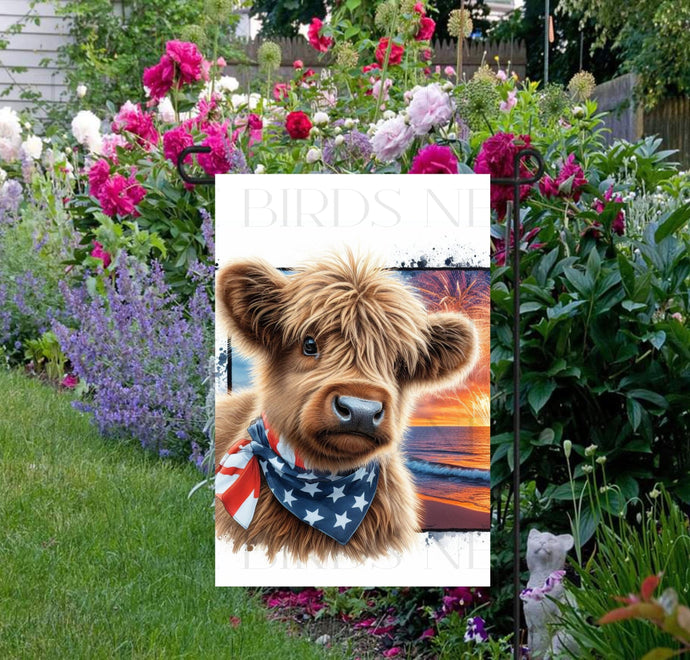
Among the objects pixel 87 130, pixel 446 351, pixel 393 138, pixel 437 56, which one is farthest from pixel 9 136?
pixel 437 56

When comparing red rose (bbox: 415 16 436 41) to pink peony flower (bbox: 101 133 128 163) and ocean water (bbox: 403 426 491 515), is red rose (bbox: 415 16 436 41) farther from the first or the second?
ocean water (bbox: 403 426 491 515)

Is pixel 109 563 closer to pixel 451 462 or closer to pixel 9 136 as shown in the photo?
pixel 451 462

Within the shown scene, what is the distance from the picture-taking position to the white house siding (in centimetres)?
1043

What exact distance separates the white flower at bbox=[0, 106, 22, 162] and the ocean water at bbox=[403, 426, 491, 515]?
5302 millimetres

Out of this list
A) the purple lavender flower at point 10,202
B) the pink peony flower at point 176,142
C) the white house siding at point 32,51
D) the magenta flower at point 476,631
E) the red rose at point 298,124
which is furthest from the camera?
the white house siding at point 32,51

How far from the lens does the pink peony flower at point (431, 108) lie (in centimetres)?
278

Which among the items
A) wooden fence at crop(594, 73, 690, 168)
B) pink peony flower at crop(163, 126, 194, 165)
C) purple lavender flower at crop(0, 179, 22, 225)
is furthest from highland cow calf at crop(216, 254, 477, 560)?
wooden fence at crop(594, 73, 690, 168)

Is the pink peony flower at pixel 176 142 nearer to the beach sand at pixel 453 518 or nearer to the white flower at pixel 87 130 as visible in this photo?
the white flower at pixel 87 130

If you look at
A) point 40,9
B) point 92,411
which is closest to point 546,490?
point 92,411

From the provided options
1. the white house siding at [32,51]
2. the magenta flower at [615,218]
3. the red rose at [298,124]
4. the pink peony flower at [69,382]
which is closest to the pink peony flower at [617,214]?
the magenta flower at [615,218]

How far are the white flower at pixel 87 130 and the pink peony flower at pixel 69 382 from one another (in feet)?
5.32

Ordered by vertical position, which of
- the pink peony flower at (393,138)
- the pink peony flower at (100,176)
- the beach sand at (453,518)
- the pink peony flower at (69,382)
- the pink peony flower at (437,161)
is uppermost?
the pink peony flower at (100,176)

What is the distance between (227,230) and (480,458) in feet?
2.35

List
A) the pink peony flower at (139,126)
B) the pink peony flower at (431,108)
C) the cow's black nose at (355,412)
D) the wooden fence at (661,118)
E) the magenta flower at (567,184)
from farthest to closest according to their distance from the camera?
the wooden fence at (661,118) < the pink peony flower at (139,126) < the pink peony flower at (431,108) < the magenta flower at (567,184) < the cow's black nose at (355,412)
